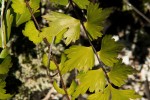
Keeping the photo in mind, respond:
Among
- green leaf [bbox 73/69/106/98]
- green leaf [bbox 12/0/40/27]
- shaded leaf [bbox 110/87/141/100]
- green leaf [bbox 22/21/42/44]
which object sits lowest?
shaded leaf [bbox 110/87/141/100]

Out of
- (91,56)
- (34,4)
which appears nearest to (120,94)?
(91,56)

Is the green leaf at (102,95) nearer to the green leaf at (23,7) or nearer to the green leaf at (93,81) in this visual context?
the green leaf at (93,81)

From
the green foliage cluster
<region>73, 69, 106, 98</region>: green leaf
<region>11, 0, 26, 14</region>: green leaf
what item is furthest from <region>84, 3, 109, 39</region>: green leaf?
<region>11, 0, 26, 14</region>: green leaf

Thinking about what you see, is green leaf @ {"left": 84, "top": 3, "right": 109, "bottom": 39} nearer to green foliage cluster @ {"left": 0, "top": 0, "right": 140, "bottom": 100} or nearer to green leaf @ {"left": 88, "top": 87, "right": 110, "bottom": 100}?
green foliage cluster @ {"left": 0, "top": 0, "right": 140, "bottom": 100}

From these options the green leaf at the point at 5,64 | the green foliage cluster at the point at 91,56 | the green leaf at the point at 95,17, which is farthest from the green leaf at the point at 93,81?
the green leaf at the point at 5,64

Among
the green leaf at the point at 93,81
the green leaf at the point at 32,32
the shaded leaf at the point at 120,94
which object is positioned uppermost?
the green leaf at the point at 32,32

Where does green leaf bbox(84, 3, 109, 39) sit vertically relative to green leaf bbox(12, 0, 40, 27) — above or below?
below
